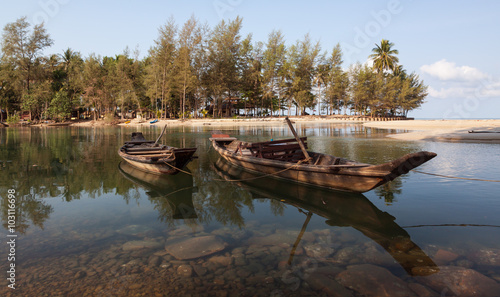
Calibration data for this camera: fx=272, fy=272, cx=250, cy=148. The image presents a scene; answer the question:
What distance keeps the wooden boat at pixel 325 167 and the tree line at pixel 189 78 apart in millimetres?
38918

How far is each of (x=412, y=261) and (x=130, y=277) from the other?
13.3 feet

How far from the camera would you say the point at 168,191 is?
27.1 feet

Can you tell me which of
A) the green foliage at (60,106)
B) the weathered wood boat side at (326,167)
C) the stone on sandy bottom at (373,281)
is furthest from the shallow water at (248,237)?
the green foliage at (60,106)

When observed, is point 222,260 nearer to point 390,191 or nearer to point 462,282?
point 462,282

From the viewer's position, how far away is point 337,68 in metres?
60.5

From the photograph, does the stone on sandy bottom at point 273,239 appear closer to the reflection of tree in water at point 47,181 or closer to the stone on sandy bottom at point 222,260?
the stone on sandy bottom at point 222,260

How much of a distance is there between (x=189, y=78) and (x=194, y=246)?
150 ft

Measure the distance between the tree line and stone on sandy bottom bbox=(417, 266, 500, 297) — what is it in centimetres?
4596

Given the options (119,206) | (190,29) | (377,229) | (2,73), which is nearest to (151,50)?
(190,29)

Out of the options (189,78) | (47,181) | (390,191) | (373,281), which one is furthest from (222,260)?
(189,78)

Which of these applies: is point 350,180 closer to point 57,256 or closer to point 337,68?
point 57,256

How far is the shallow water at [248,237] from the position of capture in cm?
353

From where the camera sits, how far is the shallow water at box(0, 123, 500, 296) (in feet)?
11.6

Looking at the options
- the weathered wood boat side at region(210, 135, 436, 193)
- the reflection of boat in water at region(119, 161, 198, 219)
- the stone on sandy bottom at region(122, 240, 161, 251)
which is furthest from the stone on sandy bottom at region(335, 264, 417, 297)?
the reflection of boat in water at region(119, 161, 198, 219)
